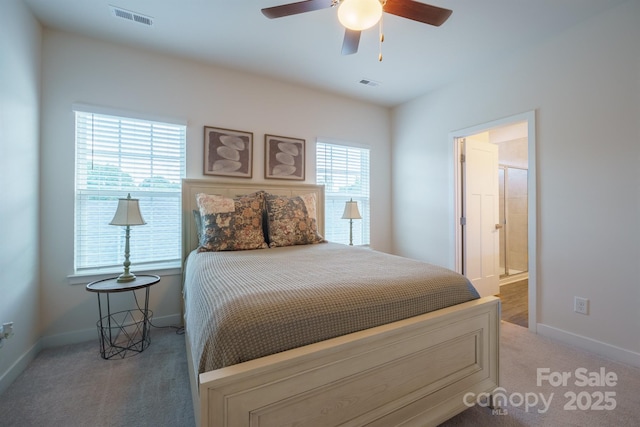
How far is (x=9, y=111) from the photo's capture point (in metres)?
1.80

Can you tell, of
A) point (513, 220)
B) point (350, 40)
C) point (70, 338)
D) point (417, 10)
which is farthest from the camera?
point (513, 220)

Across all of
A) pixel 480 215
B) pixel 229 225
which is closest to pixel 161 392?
pixel 229 225

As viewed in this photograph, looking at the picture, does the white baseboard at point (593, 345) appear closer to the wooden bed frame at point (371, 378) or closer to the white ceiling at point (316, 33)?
the wooden bed frame at point (371, 378)

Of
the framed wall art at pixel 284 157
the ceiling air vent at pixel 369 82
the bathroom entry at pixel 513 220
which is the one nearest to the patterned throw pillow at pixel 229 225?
the framed wall art at pixel 284 157

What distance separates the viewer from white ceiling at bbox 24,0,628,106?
2.06 m

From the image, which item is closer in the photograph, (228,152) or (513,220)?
(228,152)

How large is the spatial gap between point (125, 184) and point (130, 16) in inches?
54.2

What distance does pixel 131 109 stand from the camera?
2568mm

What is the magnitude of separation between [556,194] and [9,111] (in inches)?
164

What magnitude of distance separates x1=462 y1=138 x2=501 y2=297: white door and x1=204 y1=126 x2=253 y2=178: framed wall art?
2548mm

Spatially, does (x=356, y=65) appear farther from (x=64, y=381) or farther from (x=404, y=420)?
(x=64, y=381)

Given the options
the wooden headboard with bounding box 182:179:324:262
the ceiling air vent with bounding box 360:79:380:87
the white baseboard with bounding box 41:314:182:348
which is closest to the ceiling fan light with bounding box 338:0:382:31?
the ceiling air vent with bounding box 360:79:380:87

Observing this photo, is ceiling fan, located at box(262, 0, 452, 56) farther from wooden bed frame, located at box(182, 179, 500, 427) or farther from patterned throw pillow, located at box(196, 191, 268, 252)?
wooden bed frame, located at box(182, 179, 500, 427)

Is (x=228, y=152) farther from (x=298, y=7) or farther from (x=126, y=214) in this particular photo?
(x=298, y=7)
